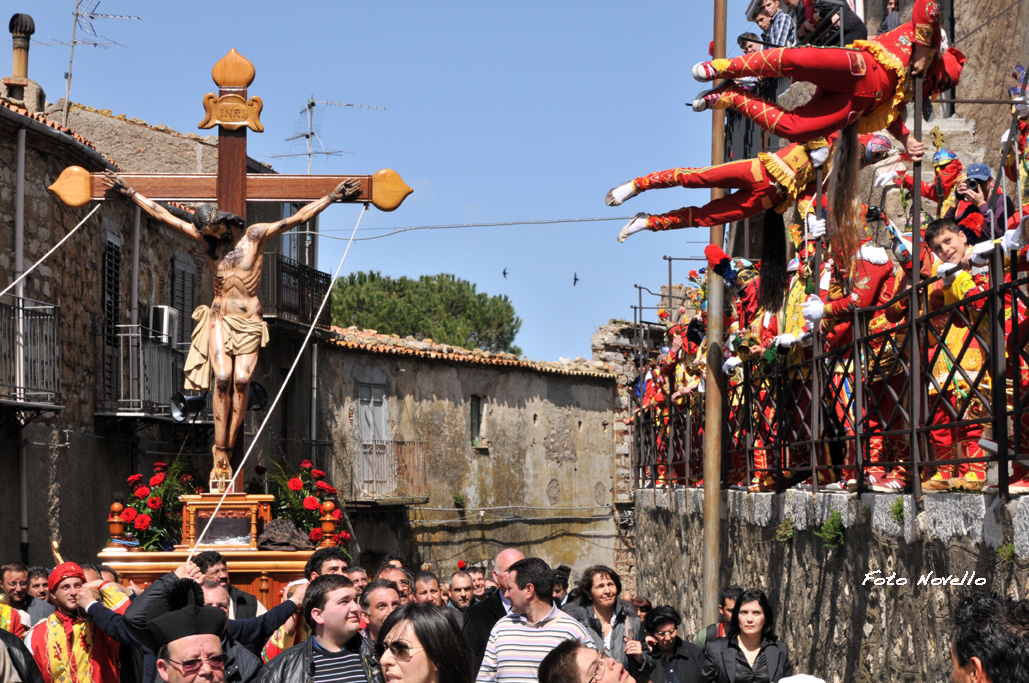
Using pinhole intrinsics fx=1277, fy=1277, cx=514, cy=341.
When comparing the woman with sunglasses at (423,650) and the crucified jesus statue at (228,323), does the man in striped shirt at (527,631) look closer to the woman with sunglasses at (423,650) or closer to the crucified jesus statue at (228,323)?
the woman with sunglasses at (423,650)

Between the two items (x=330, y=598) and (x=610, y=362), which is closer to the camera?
(x=330, y=598)

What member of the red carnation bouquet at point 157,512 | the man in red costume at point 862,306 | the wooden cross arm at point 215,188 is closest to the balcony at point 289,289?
the red carnation bouquet at point 157,512

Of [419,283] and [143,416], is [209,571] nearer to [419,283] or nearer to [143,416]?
[143,416]

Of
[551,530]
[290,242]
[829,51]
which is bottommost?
[551,530]

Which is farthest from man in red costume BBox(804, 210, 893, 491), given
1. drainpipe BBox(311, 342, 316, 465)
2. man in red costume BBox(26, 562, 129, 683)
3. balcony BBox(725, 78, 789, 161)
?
drainpipe BBox(311, 342, 316, 465)

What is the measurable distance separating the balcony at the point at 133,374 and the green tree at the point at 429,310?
1169 inches

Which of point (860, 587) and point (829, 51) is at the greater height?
point (829, 51)

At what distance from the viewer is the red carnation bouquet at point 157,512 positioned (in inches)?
354

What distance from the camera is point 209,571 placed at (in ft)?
21.9

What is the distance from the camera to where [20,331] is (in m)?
13.6

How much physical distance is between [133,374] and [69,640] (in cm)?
1078

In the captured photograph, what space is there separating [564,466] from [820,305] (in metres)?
22.2

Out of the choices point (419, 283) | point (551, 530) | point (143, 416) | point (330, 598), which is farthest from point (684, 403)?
point (419, 283)

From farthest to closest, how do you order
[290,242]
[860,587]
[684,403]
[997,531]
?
[290,242] → [684,403] → [860,587] → [997,531]
